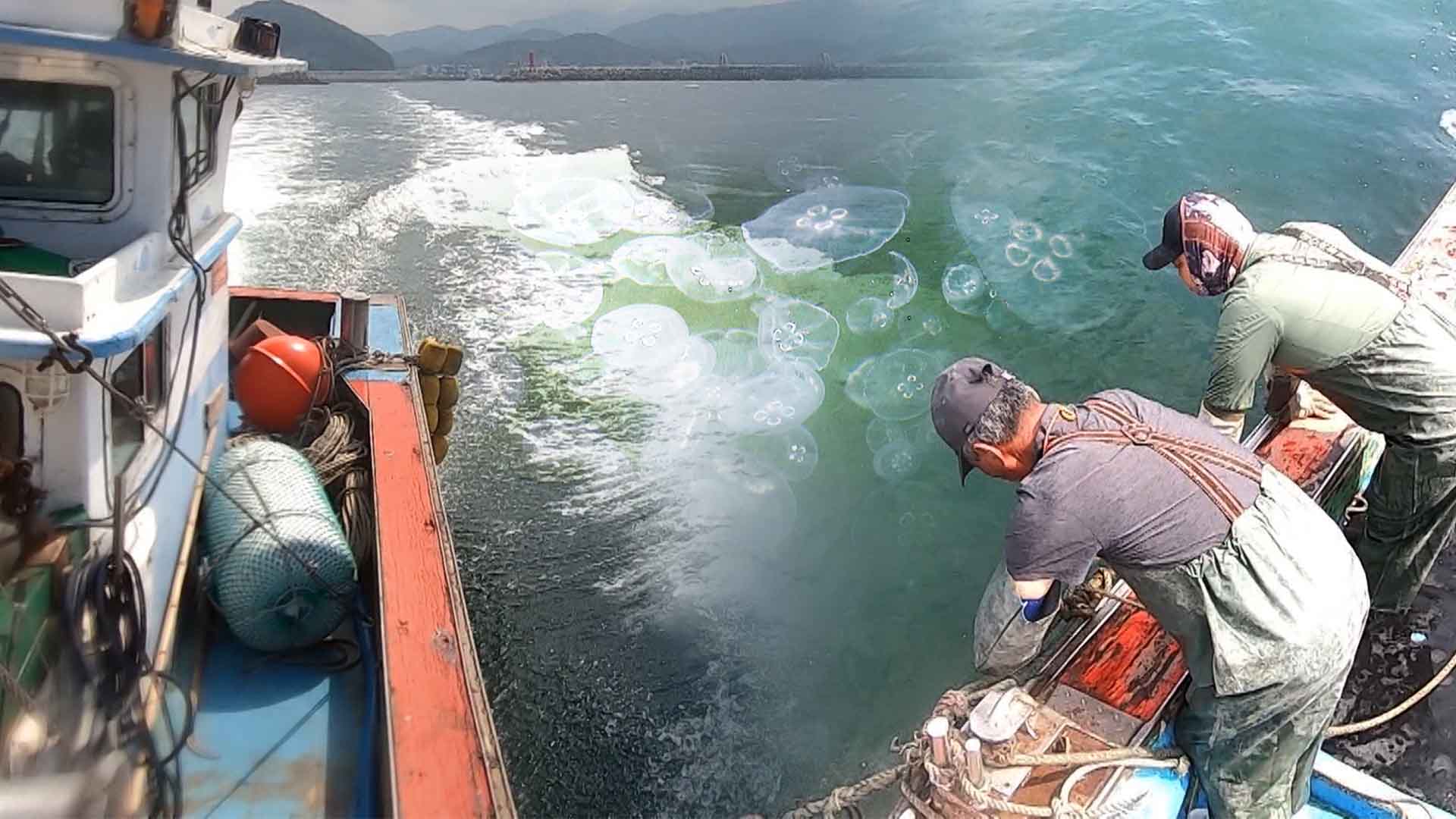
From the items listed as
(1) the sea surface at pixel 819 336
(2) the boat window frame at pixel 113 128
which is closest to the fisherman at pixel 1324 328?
(1) the sea surface at pixel 819 336

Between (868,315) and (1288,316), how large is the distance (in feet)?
16.9

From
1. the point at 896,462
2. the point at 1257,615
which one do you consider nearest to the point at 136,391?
the point at 1257,615

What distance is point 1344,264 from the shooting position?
11.4ft

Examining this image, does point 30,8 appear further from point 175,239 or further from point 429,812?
point 429,812

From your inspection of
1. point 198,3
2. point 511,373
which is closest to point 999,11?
point 511,373

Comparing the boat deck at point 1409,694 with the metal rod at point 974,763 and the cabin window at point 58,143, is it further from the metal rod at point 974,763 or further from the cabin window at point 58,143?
the cabin window at point 58,143

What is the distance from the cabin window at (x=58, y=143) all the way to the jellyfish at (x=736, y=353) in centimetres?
528

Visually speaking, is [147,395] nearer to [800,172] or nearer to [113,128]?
[113,128]

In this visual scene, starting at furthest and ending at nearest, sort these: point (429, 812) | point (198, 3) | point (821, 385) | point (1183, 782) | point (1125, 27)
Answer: point (1125, 27) → point (821, 385) → point (198, 3) → point (429, 812) → point (1183, 782)

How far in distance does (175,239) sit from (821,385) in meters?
5.18

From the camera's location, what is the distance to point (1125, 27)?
9164 millimetres

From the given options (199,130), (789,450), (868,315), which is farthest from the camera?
(868,315)

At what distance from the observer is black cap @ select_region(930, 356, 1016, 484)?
243 centimetres

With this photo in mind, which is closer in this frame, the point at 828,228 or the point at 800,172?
the point at 828,228
